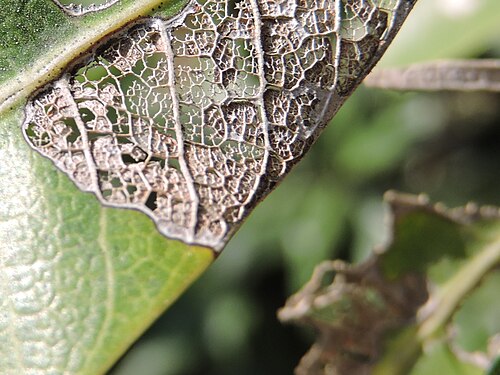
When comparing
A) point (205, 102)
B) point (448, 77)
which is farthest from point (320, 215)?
point (205, 102)

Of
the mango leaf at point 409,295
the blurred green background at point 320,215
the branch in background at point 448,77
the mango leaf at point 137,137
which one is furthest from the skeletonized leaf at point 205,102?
the blurred green background at point 320,215

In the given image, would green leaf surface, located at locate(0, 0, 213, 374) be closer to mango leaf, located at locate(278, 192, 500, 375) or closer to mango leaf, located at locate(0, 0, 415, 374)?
mango leaf, located at locate(0, 0, 415, 374)

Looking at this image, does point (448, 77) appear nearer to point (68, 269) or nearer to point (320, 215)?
point (68, 269)

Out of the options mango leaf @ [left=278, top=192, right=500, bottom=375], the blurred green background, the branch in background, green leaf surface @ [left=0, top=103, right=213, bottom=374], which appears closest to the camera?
green leaf surface @ [left=0, top=103, right=213, bottom=374]

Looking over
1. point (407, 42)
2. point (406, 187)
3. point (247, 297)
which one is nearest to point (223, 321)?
point (247, 297)

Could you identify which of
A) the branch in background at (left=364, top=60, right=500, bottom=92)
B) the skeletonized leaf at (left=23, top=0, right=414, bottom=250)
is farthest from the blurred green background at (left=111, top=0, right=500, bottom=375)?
the skeletonized leaf at (left=23, top=0, right=414, bottom=250)

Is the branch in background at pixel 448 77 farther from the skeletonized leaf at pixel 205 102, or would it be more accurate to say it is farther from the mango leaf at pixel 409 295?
the skeletonized leaf at pixel 205 102

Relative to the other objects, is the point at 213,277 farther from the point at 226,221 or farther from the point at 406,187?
the point at 226,221
